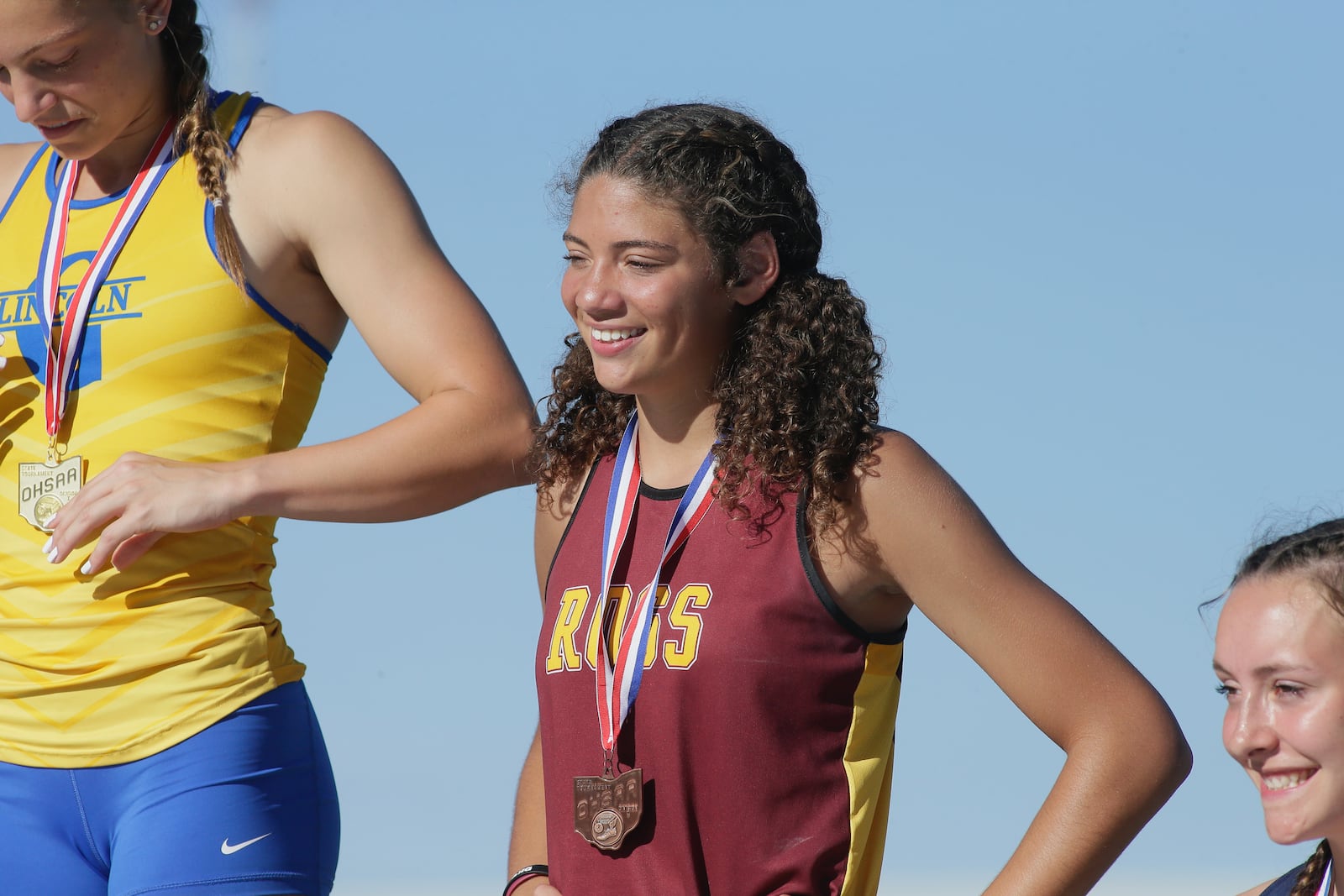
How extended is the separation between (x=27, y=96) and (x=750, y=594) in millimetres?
1238

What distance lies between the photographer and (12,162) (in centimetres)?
315

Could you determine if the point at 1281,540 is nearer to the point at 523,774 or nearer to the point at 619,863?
the point at 619,863

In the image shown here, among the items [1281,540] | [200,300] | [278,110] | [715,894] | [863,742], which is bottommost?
[715,894]

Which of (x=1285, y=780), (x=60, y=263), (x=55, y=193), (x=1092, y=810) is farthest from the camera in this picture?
(x=55, y=193)

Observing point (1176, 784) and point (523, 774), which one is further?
point (523, 774)

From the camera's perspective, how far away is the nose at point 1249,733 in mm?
2445

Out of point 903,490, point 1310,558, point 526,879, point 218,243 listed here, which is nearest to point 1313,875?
point 1310,558

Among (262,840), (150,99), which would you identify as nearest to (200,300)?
(150,99)

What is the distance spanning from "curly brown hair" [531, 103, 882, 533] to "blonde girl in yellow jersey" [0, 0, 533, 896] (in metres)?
0.30

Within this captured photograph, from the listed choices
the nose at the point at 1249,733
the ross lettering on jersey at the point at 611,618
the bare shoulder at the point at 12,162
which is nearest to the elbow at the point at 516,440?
the ross lettering on jersey at the point at 611,618

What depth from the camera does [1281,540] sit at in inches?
103

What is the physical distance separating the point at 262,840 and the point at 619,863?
483 millimetres

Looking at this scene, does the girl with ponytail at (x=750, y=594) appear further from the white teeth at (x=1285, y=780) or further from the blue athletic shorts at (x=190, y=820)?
the blue athletic shorts at (x=190, y=820)

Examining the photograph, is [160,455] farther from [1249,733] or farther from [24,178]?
[1249,733]
